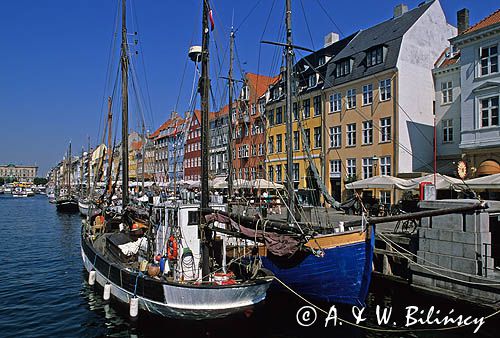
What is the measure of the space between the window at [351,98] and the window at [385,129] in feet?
11.8

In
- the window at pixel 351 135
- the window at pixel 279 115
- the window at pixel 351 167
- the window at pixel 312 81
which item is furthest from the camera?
the window at pixel 279 115

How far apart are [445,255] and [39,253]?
23.5 meters

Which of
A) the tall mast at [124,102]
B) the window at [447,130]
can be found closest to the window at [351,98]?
the window at [447,130]

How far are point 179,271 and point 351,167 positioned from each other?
25.9 m

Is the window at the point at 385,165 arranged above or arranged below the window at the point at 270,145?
below

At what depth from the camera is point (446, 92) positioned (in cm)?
3247

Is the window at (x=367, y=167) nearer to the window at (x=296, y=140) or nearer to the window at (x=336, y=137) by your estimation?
the window at (x=336, y=137)

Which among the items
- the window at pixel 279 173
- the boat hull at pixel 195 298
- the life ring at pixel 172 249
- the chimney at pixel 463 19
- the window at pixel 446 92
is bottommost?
the boat hull at pixel 195 298

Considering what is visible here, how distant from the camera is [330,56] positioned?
1649 inches

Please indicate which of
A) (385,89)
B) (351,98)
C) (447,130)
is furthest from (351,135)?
(447,130)

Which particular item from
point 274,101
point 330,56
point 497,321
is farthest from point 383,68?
point 497,321

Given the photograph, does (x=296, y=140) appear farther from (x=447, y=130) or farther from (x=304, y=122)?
(x=447, y=130)

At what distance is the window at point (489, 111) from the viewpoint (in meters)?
25.4

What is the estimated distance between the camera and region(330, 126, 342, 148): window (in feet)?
123
